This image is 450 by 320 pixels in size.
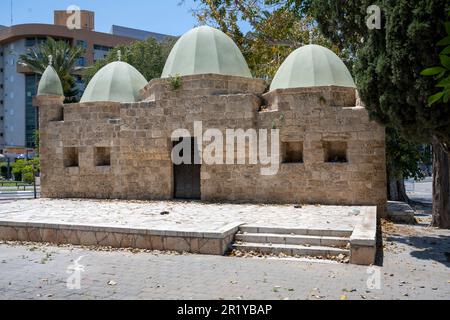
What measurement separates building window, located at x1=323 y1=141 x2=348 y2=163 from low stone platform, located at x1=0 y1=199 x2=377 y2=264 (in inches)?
58.7

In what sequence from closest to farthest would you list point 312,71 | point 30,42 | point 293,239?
1. point 293,239
2. point 312,71
3. point 30,42

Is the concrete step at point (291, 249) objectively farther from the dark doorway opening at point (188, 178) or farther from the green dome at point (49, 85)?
the green dome at point (49, 85)

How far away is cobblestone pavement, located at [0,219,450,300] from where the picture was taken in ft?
16.0

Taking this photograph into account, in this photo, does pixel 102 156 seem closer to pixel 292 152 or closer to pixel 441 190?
pixel 292 152

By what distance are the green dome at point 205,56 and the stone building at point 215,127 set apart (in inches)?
1.3

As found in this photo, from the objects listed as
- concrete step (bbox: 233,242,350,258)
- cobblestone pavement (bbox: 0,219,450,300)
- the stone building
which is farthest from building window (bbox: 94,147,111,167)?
concrete step (bbox: 233,242,350,258)

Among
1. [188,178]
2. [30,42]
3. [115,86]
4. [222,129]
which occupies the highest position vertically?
[30,42]

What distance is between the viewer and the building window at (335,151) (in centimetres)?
1122

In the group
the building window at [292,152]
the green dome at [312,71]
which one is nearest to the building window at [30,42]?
the green dome at [312,71]

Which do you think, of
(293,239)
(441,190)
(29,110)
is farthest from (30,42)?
(293,239)

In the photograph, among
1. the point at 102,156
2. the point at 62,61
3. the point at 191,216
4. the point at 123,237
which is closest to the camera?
the point at 123,237

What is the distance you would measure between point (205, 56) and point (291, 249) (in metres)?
7.53

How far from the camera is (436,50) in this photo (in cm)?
604

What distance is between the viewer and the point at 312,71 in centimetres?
1172
